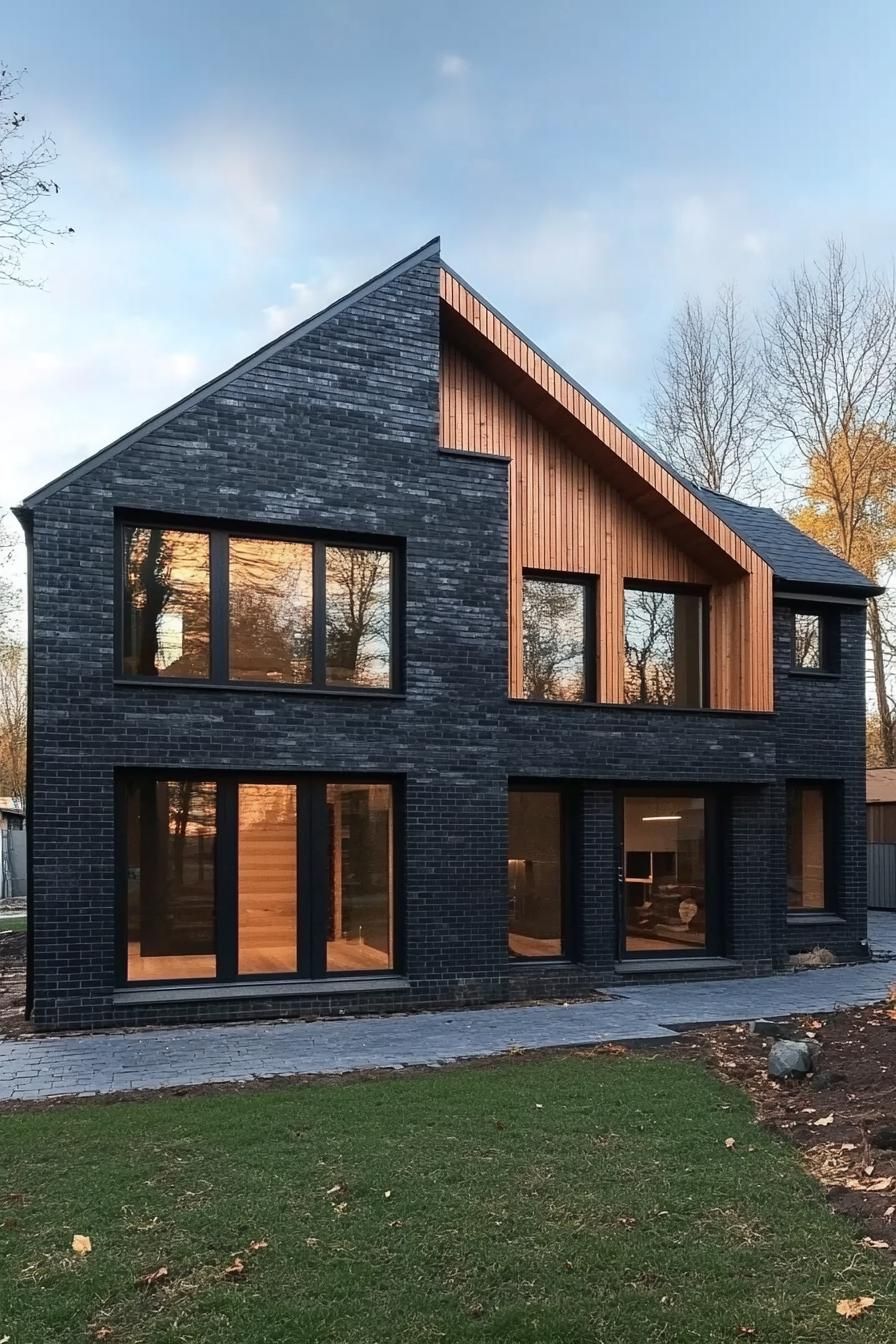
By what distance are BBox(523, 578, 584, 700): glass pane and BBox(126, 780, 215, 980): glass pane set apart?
13.7 ft

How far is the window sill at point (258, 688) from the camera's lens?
1012 cm

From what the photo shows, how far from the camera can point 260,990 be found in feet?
33.8

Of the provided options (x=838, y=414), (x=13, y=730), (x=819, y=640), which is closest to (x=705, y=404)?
(x=838, y=414)

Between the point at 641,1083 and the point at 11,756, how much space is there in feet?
149

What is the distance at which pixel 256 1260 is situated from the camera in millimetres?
4477

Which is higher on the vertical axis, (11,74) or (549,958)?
(11,74)

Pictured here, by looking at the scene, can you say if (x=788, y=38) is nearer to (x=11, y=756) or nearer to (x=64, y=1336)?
(x=64, y=1336)

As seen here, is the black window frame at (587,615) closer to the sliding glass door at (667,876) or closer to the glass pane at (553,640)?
the glass pane at (553,640)

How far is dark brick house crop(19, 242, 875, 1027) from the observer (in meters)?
10.0

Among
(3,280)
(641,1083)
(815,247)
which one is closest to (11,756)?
(815,247)

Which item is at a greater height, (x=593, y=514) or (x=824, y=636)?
(x=593, y=514)

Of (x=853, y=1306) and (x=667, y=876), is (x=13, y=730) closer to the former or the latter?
(x=667, y=876)

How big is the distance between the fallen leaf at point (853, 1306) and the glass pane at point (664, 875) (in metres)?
8.56

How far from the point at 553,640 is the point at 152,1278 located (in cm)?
911
